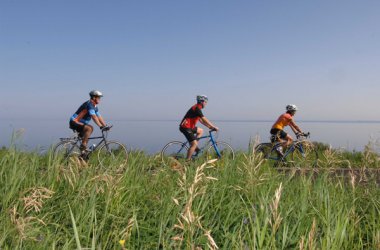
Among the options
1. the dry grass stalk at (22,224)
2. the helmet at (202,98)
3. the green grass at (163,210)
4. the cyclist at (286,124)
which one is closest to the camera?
the dry grass stalk at (22,224)

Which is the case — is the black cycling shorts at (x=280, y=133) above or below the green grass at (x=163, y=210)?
above

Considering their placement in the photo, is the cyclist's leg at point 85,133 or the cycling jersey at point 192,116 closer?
the cyclist's leg at point 85,133

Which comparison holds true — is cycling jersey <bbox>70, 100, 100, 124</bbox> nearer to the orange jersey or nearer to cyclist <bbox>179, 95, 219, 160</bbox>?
cyclist <bbox>179, 95, 219, 160</bbox>

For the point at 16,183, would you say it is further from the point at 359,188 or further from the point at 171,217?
the point at 359,188

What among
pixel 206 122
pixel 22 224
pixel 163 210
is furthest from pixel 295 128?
pixel 22 224

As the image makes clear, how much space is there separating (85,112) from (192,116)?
340cm

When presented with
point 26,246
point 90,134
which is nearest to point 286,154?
point 90,134

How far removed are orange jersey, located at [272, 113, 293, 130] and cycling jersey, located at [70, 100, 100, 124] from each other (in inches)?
239

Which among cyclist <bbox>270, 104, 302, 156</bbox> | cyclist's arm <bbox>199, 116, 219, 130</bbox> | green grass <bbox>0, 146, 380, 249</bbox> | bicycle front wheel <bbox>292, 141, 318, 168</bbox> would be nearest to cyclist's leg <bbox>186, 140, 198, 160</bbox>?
cyclist's arm <bbox>199, 116, 219, 130</bbox>

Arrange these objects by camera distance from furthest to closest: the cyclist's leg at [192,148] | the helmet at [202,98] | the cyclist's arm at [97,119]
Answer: the helmet at [202,98] < the cyclist's leg at [192,148] < the cyclist's arm at [97,119]

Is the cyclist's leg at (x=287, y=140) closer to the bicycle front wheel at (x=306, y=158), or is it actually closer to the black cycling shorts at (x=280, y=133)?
the black cycling shorts at (x=280, y=133)

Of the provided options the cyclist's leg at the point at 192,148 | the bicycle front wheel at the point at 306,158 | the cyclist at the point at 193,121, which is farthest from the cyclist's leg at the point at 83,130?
the bicycle front wheel at the point at 306,158

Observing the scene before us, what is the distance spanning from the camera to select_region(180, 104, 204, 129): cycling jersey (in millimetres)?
10977

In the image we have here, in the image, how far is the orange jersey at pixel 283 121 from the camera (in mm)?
11344
